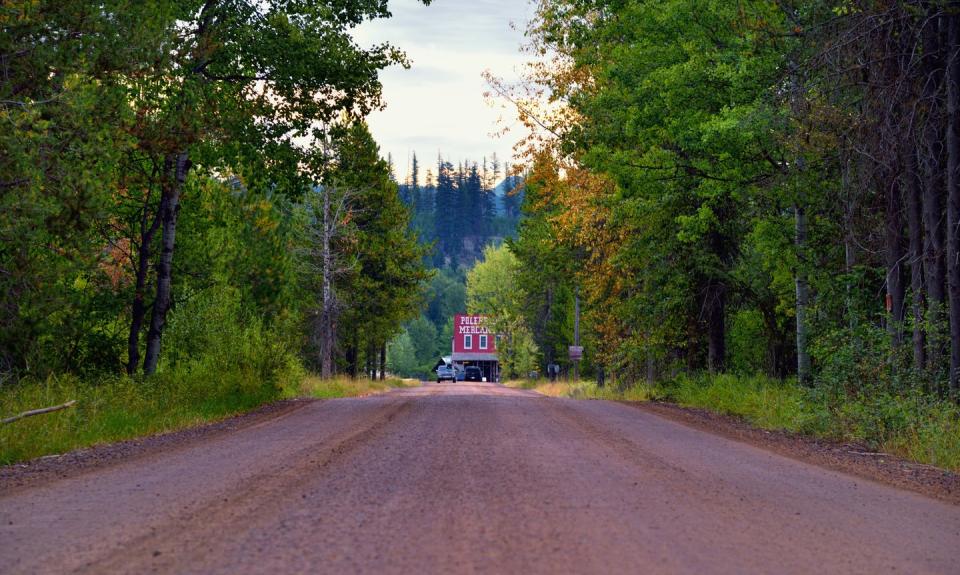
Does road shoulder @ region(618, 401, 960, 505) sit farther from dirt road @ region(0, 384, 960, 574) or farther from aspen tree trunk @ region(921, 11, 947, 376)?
aspen tree trunk @ region(921, 11, 947, 376)

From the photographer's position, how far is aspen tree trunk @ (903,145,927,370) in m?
15.4

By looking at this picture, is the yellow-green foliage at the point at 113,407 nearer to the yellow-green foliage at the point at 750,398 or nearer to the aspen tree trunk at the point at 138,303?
the aspen tree trunk at the point at 138,303

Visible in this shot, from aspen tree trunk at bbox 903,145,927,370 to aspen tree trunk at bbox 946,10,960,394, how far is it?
30.5 inches

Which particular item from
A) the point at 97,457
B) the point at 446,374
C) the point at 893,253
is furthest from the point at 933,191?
the point at 446,374

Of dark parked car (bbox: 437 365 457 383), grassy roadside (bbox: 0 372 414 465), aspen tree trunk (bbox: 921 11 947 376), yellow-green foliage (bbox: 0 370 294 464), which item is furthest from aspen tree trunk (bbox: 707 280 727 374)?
dark parked car (bbox: 437 365 457 383)

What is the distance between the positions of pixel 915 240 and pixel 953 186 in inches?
58.4

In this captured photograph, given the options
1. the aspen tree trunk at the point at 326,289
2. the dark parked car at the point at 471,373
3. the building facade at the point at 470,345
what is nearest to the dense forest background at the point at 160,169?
the aspen tree trunk at the point at 326,289

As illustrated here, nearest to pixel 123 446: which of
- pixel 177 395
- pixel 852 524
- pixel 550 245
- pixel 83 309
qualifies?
pixel 177 395

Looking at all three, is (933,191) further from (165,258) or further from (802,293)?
(165,258)

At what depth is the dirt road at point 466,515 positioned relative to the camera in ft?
18.0

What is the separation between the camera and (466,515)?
268 inches

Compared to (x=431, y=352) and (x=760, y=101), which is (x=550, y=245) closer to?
(x=760, y=101)

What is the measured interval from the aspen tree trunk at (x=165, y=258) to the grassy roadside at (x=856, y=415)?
1318 cm

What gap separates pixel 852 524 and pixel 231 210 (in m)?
25.6
